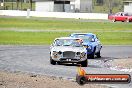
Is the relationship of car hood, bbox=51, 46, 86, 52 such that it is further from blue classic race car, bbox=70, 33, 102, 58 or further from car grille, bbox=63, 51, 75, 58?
blue classic race car, bbox=70, 33, 102, 58

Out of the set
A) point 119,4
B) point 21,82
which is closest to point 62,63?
point 21,82

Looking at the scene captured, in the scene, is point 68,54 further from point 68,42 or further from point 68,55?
point 68,42

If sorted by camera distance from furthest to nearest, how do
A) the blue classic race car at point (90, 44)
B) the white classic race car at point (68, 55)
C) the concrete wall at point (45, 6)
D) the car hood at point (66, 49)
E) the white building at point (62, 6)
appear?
the concrete wall at point (45, 6) → the white building at point (62, 6) → the blue classic race car at point (90, 44) → the car hood at point (66, 49) → the white classic race car at point (68, 55)

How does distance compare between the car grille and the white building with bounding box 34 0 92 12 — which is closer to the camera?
the car grille

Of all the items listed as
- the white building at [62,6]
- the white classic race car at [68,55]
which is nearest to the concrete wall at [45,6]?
the white building at [62,6]

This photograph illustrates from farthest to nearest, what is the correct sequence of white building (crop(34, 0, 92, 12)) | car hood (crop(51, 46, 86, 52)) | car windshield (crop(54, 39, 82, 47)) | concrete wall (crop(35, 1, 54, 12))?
concrete wall (crop(35, 1, 54, 12)), white building (crop(34, 0, 92, 12)), car windshield (crop(54, 39, 82, 47)), car hood (crop(51, 46, 86, 52))

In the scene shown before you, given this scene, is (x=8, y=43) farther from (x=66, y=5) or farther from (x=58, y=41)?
(x=66, y=5)

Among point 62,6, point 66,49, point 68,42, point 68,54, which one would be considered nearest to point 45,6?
point 62,6

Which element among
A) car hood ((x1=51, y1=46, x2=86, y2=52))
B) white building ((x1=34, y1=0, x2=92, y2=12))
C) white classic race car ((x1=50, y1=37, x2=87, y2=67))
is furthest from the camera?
white building ((x1=34, y1=0, x2=92, y2=12))

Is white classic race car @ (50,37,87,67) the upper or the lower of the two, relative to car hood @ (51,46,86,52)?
lower

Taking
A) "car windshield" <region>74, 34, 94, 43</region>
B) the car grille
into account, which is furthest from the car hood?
"car windshield" <region>74, 34, 94, 43</region>

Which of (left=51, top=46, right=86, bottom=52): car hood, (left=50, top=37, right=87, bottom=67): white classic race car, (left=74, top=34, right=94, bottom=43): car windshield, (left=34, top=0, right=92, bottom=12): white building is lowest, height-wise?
(left=50, top=37, right=87, bottom=67): white classic race car

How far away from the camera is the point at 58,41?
80.9 ft

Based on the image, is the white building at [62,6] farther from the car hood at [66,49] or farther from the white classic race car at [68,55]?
the white classic race car at [68,55]
